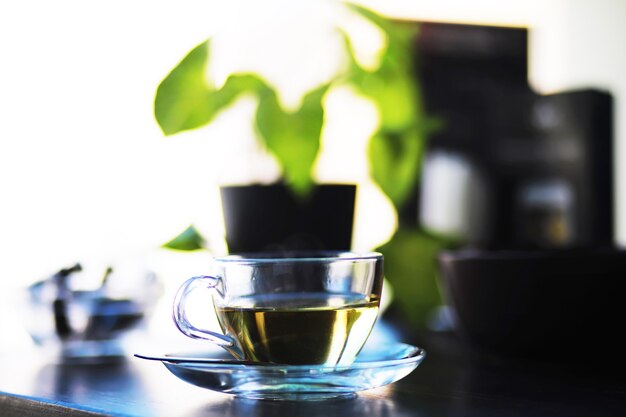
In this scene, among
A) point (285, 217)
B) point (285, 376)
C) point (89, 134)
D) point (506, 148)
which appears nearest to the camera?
point (285, 376)

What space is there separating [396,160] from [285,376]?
1.67 ft

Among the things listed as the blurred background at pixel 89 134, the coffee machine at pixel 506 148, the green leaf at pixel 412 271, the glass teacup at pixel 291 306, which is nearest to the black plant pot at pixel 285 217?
the green leaf at pixel 412 271

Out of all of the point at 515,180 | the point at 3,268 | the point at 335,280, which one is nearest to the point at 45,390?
the point at 335,280

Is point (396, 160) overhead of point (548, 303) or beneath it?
overhead

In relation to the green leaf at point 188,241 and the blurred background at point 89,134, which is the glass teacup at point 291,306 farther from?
the blurred background at point 89,134

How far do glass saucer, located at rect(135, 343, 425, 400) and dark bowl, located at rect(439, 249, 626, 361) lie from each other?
203mm

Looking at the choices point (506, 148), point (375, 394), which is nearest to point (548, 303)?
point (375, 394)

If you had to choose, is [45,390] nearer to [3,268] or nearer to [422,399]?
[422,399]

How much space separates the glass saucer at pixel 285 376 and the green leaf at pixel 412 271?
45cm

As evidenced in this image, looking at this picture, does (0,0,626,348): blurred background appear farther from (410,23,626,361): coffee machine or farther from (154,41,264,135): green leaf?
(410,23,626,361): coffee machine

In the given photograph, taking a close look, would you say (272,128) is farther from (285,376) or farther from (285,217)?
(285,376)

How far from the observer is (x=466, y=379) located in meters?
0.55

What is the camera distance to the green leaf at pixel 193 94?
2.57ft

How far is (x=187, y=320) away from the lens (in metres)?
0.50
